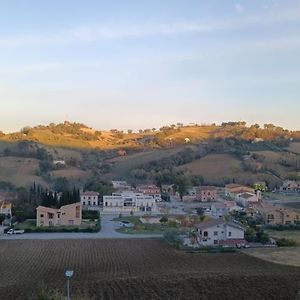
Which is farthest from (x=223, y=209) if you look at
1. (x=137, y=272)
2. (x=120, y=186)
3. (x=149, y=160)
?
(x=149, y=160)

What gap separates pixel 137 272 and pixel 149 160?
52.5 m

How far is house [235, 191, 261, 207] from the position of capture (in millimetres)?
36531

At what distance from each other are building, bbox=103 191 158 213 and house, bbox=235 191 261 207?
22.3 feet

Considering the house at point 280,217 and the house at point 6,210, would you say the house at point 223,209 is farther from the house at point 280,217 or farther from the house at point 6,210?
the house at point 6,210

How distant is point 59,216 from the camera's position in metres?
28.0

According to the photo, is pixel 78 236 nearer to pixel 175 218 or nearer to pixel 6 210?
pixel 175 218

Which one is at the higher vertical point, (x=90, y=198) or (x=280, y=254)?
(x=90, y=198)

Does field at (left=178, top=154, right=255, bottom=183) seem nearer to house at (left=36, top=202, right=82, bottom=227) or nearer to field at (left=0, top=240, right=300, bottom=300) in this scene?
house at (left=36, top=202, right=82, bottom=227)

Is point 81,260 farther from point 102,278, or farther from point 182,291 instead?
point 182,291

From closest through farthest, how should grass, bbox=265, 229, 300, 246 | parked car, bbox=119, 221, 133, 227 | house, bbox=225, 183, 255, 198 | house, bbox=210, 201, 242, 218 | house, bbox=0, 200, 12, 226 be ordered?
1. grass, bbox=265, 229, 300, 246
2. parked car, bbox=119, 221, 133, 227
3. house, bbox=0, 200, 12, 226
4. house, bbox=210, 201, 242, 218
5. house, bbox=225, 183, 255, 198

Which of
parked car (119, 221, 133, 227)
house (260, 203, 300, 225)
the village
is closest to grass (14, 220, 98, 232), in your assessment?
the village

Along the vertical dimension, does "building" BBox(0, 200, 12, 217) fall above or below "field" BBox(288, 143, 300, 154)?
below

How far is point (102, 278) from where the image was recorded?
1566cm

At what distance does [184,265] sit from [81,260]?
12.6ft
